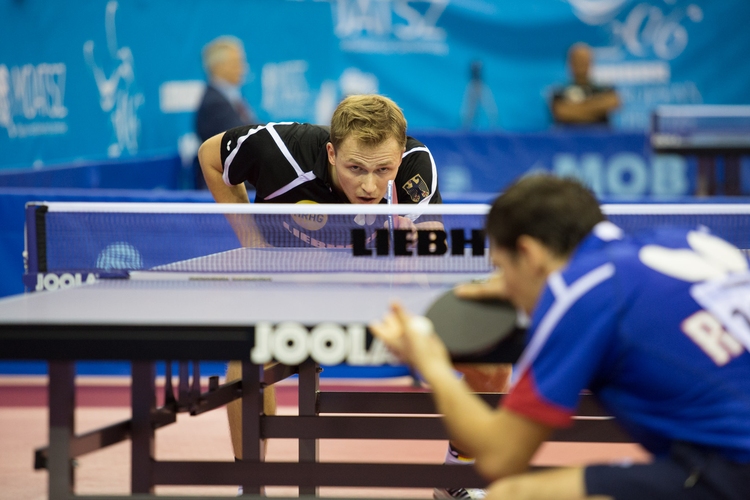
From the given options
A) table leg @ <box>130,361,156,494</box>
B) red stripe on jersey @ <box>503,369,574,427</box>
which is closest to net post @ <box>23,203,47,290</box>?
table leg @ <box>130,361,156,494</box>

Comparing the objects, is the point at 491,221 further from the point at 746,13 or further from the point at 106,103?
the point at 746,13

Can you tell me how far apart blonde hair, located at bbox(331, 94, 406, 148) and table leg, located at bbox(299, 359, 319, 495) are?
0.79 metres

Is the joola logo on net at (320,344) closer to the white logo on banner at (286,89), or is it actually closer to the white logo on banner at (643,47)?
the white logo on banner at (286,89)

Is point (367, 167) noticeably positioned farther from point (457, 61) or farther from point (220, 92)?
point (457, 61)

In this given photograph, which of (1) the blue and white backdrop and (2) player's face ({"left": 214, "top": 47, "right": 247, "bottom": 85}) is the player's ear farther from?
(1) the blue and white backdrop

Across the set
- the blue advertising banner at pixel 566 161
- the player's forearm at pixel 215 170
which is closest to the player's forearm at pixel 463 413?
the player's forearm at pixel 215 170

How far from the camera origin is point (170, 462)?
2.78 metres

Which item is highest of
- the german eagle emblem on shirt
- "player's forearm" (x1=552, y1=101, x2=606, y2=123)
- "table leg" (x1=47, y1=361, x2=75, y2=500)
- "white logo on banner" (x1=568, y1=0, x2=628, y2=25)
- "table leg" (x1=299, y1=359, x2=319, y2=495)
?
"white logo on banner" (x1=568, y1=0, x2=628, y2=25)

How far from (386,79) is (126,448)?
27.9 feet

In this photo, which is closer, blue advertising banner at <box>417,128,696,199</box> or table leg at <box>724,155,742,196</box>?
table leg at <box>724,155,742,196</box>

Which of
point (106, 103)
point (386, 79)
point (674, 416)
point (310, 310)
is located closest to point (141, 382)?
point (310, 310)

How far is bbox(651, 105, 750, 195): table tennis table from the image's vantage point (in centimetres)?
871

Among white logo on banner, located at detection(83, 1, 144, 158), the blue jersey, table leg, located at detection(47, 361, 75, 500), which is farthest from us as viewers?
white logo on banner, located at detection(83, 1, 144, 158)

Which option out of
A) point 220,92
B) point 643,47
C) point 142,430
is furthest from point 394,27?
point 142,430
